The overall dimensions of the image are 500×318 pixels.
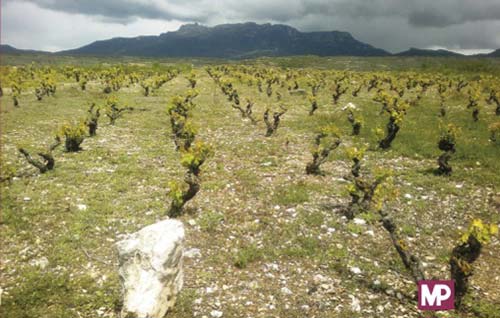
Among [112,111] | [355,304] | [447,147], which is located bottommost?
[355,304]

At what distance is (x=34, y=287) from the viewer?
35.3 feet

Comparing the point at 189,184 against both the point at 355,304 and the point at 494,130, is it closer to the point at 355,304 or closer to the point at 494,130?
the point at 355,304

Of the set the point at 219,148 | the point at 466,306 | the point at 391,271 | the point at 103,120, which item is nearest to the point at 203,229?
the point at 391,271

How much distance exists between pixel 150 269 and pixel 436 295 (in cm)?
827

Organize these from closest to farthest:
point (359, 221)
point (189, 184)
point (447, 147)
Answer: point (359, 221) < point (189, 184) < point (447, 147)

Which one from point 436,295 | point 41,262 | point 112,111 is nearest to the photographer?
point 436,295

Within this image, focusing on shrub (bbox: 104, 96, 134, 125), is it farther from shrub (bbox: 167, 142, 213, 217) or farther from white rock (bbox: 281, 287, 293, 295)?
white rock (bbox: 281, 287, 293, 295)

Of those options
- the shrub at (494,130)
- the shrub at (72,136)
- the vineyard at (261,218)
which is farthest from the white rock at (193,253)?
the shrub at (494,130)

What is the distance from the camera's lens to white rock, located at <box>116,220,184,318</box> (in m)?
9.07

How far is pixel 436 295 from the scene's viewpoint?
10266 millimetres

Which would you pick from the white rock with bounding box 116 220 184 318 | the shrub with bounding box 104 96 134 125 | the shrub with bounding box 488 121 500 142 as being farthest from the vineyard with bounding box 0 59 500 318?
the shrub with bounding box 104 96 134 125

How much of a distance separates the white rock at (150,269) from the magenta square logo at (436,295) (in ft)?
23.5

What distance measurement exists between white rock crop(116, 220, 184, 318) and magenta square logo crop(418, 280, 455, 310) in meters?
7.16

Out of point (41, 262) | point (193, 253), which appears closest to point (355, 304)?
point (193, 253)
